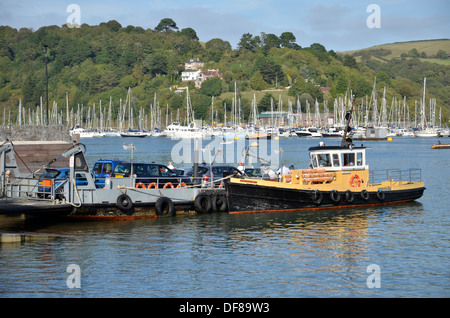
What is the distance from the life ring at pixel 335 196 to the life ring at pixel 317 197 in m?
0.72

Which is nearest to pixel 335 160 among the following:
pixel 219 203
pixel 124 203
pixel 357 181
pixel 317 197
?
pixel 357 181

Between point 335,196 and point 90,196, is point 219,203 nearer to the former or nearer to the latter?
point 335,196

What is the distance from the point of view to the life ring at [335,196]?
35.7m

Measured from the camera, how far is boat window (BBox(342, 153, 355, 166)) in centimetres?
3681

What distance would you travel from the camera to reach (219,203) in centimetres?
3459

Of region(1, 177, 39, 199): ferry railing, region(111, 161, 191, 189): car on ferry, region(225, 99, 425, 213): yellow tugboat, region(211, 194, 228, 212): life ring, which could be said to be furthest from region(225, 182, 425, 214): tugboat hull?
region(1, 177, 39, 199): ferry railing

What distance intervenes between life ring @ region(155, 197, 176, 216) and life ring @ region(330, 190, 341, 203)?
8.76 meters

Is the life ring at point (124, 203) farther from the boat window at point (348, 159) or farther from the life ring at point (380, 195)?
the life ring at point (380, 195)

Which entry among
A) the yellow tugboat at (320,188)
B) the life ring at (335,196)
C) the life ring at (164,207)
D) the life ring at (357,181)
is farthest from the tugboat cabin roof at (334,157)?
the life ring at (164,207)

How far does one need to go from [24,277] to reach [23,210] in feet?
20.9

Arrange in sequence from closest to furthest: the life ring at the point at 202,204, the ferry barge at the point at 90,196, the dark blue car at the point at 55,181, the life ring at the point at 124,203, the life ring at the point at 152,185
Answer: the ferry barge at the point at 90,196, the dark blue car at the point at 55,181, the life ring at the point at 124,203, the life ring at the point at 152,185, the life ring at the point at 202,204

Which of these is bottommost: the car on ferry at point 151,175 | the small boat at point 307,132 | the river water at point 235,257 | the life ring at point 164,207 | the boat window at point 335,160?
the river water at point 235,257
